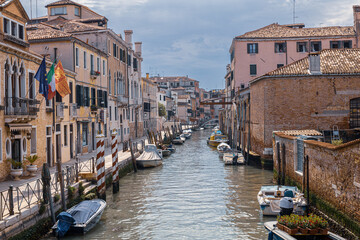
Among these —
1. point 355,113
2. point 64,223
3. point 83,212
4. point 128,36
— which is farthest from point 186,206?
point 128,36

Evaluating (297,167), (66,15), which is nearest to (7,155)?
(297,167)

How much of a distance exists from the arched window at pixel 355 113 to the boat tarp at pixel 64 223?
17667mm

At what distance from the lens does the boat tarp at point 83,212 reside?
1141 centimetres

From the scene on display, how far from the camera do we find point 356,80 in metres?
22.4

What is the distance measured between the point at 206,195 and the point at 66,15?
2274 cm

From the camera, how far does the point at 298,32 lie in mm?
37219

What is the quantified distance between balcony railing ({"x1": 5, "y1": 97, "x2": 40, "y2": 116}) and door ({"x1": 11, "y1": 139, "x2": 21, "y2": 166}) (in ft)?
3.98

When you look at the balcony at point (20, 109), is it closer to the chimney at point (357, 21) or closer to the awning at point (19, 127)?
the awning at point (19, 127)

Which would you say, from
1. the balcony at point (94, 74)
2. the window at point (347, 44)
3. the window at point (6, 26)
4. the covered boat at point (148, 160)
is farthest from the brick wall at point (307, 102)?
the window at point (347, 44)

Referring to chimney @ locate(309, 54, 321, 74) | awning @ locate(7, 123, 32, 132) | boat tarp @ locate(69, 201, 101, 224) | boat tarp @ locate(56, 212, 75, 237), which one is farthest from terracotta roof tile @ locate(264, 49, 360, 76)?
boat tarp @ locate(56, 212, 75, 237)

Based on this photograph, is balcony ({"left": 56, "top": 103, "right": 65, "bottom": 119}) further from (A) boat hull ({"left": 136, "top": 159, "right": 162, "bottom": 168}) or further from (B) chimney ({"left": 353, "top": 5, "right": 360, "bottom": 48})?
(B) chimney ({"left": 353, "top": 5, "right": 360, "bottom": 48})

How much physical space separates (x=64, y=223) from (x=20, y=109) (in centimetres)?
603

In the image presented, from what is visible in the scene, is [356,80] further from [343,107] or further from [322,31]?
[322,31]

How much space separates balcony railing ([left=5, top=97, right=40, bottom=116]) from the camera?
569 inches
